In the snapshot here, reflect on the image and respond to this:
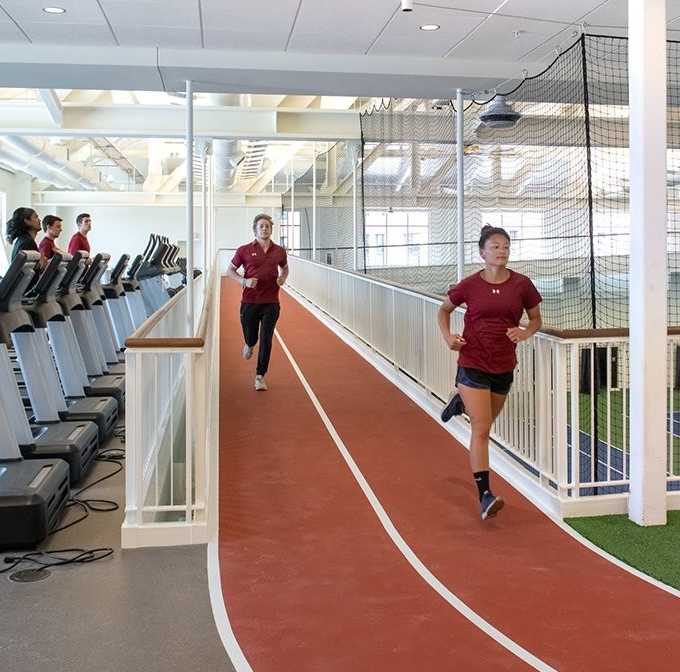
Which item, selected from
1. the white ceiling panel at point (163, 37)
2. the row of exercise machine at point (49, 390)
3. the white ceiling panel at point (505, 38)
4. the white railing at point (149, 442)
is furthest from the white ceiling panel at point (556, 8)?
the row of exercise machine at point (49, 390)

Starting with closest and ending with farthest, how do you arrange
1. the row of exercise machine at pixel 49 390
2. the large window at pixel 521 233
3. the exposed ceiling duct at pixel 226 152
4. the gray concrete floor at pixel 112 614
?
the gray concrete floor at pixel 112 614, the row of exercise machine at pixel 49 390, the exposed ceiling duct at pixel 226 152, the large window at pixel 521 233

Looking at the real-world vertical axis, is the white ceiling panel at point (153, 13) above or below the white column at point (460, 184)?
above

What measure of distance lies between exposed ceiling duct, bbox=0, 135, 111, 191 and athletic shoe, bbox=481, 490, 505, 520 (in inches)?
429

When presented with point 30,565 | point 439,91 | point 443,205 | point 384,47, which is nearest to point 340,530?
point 30,565

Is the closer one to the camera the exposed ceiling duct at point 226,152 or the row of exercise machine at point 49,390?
the row of exercise machine at point 49,390

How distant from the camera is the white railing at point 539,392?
4621mm

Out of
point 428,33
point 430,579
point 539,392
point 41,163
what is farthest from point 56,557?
point 41,163

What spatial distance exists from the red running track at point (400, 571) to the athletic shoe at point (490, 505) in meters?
0.09

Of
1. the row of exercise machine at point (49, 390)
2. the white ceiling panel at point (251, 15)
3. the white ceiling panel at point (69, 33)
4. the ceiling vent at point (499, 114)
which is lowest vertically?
the row of exercise machine at point (49, 390)

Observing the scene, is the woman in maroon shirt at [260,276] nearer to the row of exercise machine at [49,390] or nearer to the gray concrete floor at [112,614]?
the row of exercise machine at [49,390]

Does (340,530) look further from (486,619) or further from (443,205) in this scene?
(443,205)

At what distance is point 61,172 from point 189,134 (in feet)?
41.7

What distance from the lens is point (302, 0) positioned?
5.82 m

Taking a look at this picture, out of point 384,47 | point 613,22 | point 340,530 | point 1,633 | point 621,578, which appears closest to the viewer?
point 1,633
